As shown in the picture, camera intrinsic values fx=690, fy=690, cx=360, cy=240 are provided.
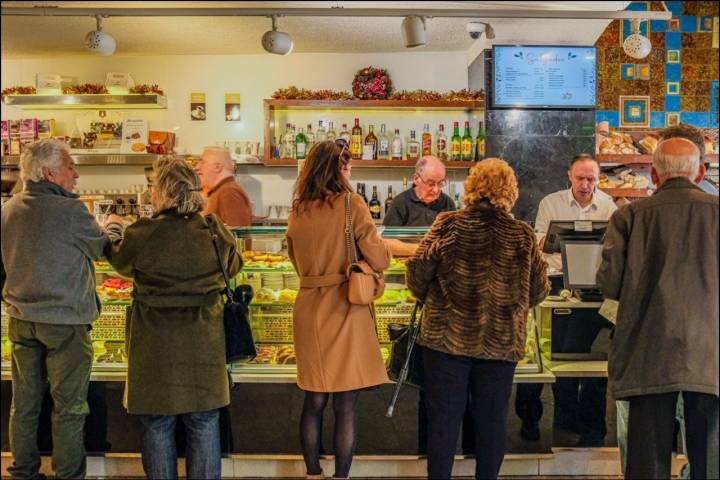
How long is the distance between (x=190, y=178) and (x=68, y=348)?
1.05 m

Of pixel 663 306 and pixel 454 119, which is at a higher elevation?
pixel 454 119

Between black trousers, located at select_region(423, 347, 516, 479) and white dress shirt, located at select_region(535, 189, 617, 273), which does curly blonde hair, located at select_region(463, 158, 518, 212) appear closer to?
black trousers, located at select_region(423, 347, 516, 479)

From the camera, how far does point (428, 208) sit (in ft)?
17.6

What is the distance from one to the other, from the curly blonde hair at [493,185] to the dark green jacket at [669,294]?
1.67 ft

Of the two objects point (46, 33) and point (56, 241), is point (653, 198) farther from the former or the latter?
point (46, 33)

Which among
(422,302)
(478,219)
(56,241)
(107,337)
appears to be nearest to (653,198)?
(478,219)

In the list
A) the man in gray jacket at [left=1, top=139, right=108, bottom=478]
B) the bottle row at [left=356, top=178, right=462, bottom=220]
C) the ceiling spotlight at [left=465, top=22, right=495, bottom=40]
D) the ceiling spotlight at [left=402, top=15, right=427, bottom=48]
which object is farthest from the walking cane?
the bottle row at [left=356, top=178, right=462, bottom=220]

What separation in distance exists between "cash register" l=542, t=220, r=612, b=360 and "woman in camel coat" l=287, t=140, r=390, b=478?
3.42 ft

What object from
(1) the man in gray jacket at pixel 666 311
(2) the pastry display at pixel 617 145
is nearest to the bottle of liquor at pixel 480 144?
(2) the pastry display at pixel 617 145

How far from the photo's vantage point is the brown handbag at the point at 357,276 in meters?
3.11

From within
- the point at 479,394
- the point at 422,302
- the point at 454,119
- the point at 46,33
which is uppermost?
the point at 46,33

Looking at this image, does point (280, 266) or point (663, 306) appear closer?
point (663, 306)

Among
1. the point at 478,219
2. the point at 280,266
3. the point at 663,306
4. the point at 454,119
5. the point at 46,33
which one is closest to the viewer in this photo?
the point at 663,306

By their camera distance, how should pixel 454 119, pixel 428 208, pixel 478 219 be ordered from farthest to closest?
1. pixel 454 119
2. pixel 428 208
3. pixel 478 219
